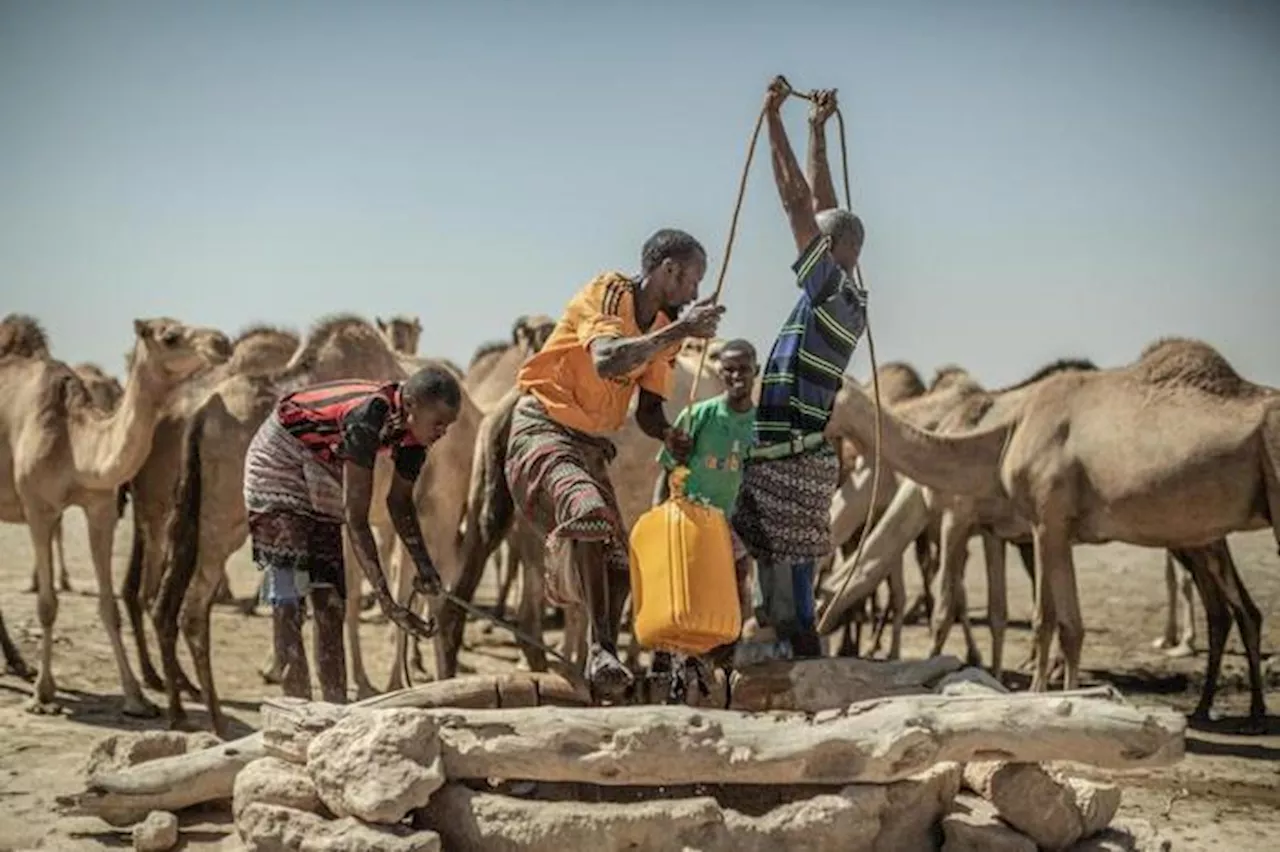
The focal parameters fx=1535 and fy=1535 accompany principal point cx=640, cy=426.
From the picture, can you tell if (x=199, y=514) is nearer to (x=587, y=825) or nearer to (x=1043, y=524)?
(x=587, y=825)

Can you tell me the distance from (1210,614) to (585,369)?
679 centimetres

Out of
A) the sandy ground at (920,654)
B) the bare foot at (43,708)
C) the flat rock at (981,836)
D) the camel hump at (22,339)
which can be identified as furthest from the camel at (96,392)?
the flat rock at (981,836)

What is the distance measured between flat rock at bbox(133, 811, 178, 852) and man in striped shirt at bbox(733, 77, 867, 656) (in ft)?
8.28

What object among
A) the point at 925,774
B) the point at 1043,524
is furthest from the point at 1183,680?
the point at 925,774

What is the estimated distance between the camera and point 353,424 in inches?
235

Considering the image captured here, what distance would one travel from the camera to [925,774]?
5.68m

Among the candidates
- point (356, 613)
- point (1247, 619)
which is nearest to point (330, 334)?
point (356, 613)

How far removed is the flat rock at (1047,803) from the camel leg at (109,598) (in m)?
5.95

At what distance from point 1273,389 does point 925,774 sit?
5.75m

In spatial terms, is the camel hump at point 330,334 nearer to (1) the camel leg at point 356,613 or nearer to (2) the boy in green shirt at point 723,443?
(1) the camel leg at point 356,613

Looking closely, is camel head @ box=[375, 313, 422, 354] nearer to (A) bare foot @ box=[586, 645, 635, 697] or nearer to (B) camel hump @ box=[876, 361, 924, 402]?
(B) camel hump @ box=[876, 361, 924, 402]

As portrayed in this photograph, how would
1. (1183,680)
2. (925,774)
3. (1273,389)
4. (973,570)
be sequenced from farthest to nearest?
(973,570) < (1183,680) < (1273,389) < (925,774)

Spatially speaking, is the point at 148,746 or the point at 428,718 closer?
the point at 428,718

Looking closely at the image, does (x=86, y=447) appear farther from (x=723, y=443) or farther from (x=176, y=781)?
(x=723, y=443)
